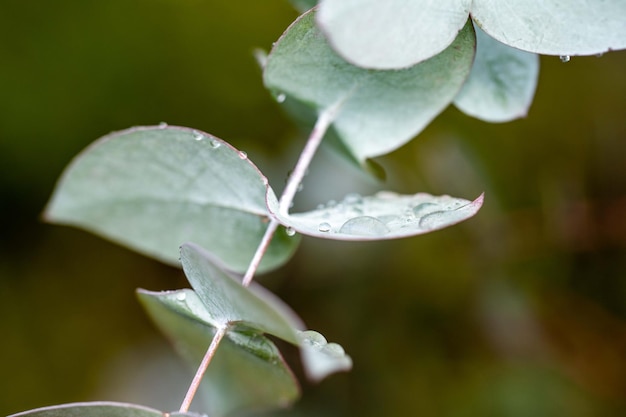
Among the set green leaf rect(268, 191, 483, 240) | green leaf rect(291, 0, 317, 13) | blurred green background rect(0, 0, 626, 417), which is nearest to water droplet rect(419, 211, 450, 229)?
green leaf rect(268, 191, 483, 240)

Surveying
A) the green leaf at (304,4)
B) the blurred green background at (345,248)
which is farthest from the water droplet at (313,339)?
the blurred green background at (345,248)

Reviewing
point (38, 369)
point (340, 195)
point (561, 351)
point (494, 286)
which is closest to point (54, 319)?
point (38, 369)

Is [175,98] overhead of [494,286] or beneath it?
overhead

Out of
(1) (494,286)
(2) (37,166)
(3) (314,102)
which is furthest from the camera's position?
(2) (37,166)

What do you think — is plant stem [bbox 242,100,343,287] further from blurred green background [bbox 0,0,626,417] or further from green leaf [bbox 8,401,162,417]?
blurred green background [bbox 0,0,626,417]

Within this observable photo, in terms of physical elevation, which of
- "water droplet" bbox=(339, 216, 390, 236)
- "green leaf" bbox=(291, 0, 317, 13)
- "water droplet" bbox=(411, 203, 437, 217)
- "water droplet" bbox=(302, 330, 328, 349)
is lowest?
"water droplet" bbox=(302, 330, 328, 349)

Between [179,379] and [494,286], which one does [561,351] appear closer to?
[494,286]
